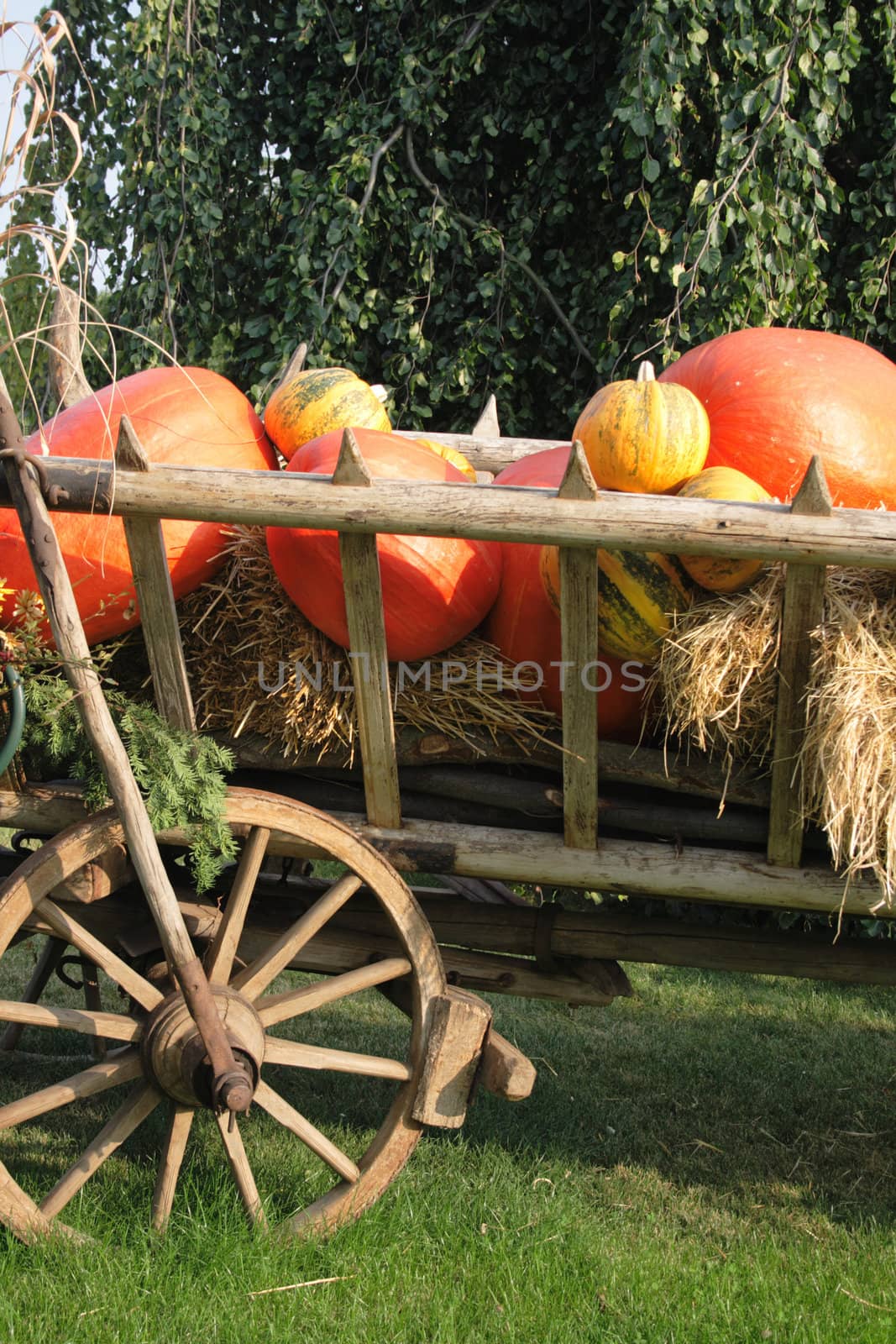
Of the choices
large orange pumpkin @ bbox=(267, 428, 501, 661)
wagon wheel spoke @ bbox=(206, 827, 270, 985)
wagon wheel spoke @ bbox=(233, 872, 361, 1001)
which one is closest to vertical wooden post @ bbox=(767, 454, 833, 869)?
large orange pumpkin @ bbox=(267, 428, 501, 661)

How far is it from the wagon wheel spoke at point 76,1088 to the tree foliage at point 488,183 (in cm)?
298

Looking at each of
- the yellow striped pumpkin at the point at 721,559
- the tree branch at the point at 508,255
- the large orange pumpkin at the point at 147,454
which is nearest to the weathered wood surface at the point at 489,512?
the yellow striped pumpkin at the point at 721,559

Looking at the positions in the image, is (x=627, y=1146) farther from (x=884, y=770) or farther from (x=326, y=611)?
(x=326, y=611)

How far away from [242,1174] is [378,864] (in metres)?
A: 0.69

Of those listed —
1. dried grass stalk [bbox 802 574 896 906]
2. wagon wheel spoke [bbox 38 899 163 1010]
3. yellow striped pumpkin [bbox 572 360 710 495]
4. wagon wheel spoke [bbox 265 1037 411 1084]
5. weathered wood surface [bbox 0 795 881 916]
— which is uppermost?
yellow striped pumpkin [bbox 572 360 710 495]

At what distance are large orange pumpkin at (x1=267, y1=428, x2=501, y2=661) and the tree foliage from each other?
2.41 meters

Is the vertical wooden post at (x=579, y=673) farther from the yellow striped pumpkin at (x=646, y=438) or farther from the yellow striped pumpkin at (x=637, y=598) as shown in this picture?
the yellow striped pumpkin at (x=646, y=438)

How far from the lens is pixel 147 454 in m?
2.26

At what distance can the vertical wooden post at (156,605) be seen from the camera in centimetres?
203

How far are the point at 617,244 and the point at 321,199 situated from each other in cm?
150

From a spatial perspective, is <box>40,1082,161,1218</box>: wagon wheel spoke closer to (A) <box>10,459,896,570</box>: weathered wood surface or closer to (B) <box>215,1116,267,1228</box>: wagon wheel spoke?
(B) <box>215,1116,267,1228</box>: wagon wheel spoke

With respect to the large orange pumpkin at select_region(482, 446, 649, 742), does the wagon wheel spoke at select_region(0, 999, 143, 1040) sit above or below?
below

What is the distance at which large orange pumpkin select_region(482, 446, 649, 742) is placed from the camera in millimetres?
2305

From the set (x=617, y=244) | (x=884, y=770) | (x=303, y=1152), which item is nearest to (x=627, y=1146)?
(x=303, y=1152)
